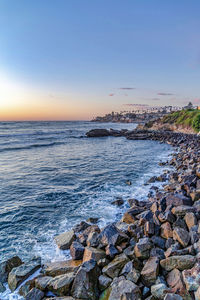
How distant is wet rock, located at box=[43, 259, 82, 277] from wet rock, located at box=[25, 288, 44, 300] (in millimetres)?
627

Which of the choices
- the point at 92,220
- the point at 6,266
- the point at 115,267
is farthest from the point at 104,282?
the point at 92,220

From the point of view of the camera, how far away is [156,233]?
5.19 m

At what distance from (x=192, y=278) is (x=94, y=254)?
7.51 feet

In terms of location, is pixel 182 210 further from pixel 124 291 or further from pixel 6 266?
pixel 6 266

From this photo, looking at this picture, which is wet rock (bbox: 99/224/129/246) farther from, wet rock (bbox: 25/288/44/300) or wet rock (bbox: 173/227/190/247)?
wet rock (bbox: 25/288/44/300)

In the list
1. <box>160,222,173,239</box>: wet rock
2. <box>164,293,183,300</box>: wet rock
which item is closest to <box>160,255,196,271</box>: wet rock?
<box>164,293,183,300</box>: wet rock

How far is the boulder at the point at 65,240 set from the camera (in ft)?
18.9

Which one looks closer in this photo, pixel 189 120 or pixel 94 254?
pixel 94 254

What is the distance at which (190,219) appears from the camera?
5.17 m

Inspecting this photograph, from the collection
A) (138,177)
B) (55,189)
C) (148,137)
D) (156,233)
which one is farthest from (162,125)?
(156,233)

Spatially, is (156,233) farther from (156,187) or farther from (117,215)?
(156,187)

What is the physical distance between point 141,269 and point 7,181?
1131cm

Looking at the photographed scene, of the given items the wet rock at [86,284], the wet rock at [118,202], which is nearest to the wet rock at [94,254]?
the wet rock at [86,284]

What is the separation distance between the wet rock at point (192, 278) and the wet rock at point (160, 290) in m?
0.37
